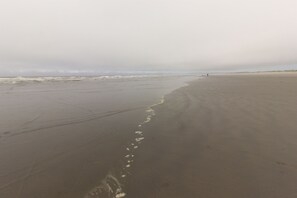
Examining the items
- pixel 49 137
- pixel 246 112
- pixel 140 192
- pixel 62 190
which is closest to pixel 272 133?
pixel 246 112

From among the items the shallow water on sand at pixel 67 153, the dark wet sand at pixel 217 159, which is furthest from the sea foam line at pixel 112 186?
the dark wet sand at pixel 217 159

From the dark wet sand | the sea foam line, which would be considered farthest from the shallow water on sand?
the dark wet sand

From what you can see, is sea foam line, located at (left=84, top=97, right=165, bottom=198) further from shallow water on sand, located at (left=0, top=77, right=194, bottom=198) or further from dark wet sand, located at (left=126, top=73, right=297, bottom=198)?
dark wet sand, located at (left=126, top=73, right=297, bottom=198)

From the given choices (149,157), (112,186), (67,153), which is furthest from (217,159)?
(67,153)

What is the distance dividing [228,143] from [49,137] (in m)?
5.34

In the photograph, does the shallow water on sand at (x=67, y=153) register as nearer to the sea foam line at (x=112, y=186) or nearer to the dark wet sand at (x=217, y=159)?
the sea foam line at (x=112, y=186)

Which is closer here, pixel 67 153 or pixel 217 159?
pixel 217 159

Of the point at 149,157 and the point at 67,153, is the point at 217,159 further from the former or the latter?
the point at 67,153

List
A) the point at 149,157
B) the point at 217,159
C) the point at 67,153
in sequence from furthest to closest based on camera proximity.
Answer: the point at 67,153, the point at 149,157, the point at 217,159

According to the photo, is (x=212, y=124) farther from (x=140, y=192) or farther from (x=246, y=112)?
(x=140, y=192)

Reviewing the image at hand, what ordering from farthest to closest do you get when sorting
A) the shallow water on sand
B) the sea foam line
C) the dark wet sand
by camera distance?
the shallow water on sand
the dark wet sand
the sea foam line

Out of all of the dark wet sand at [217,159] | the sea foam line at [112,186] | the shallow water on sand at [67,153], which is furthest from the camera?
the shallow water on sand at [67,153]

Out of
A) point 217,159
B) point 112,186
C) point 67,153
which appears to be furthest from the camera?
point 67,153

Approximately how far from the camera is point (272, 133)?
20.7 ft
